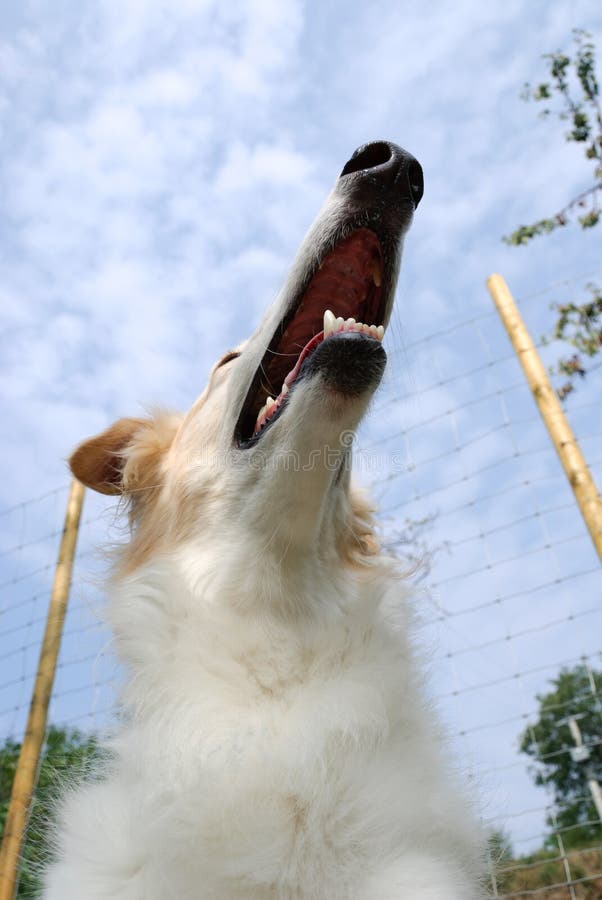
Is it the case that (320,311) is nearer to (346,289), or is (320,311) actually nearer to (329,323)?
(346,289)

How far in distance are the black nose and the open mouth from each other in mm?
125

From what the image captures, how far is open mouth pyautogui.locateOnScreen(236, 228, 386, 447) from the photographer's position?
180 centimetres

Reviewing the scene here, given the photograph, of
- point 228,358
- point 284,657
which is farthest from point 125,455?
point 284,657

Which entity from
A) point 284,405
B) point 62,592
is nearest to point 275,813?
point 284,405

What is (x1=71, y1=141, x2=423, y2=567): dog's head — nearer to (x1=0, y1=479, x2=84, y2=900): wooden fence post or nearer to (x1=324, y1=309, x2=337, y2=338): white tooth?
(x1=324, y1=309, x2=337, y2=338): white tooth

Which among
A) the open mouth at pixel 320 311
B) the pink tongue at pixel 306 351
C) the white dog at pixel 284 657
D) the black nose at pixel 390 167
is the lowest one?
the white dog at pixel 284 657

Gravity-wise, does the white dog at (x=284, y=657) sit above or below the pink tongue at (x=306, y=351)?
below

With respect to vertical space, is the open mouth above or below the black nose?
below

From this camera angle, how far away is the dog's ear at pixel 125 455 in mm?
2242

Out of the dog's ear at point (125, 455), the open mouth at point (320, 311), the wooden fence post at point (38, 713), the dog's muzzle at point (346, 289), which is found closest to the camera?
the dog's muzzle at point (346, 289)

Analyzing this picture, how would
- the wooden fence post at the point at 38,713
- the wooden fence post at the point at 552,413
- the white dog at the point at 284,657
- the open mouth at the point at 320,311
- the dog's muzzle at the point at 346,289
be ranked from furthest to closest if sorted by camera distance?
the wooden fence post at the point at 38,713
the wooden fence post at the point at 552,413
the open mouth at the point at 320,311
the dog's muzzle at the point at 346,289
the white dog at the point at 284,657

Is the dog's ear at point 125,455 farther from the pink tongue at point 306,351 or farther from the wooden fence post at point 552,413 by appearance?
the wooden fence post at point 552,413

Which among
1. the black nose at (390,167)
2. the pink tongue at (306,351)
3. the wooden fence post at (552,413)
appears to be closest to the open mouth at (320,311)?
the pink tongue at (306,351)

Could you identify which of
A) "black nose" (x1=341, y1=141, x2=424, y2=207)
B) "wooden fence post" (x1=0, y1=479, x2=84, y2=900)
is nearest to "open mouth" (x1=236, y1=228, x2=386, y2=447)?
"black nose" (x1=341, y1=141, x2=424, y2=207)
